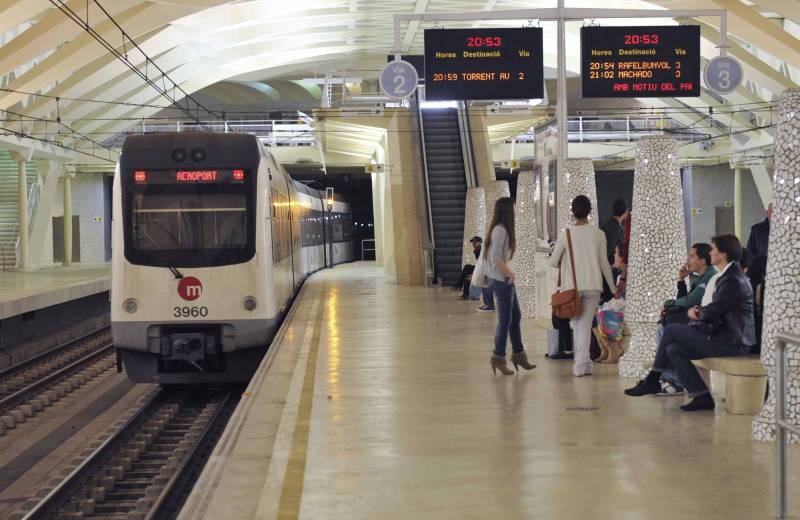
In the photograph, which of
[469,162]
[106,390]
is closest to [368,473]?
[106,390]

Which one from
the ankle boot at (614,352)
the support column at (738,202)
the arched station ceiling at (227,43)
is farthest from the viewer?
the support column at (738,202)

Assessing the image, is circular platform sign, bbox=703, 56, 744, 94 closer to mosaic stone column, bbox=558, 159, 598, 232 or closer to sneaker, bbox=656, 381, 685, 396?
mosaic stone column, bbox=558, 159, 598, 232

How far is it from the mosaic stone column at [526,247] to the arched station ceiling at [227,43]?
33.5ft

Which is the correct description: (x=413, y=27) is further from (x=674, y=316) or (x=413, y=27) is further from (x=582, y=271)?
(x=674, y=316)

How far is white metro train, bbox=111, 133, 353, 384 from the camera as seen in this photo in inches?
491

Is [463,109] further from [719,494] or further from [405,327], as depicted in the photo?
[719,494]

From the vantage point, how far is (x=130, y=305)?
40.8ft

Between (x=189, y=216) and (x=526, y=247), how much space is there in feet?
19.7

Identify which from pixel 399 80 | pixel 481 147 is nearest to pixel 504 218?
pixel 399 80

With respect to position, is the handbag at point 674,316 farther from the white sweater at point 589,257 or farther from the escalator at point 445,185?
the escalator at point 445,185

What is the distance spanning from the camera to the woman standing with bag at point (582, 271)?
9.91 meters

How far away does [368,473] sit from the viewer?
6383mm

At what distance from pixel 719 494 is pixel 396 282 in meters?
21.9

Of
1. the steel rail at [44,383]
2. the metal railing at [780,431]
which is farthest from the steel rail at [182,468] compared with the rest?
the metal railing at [780,431]
